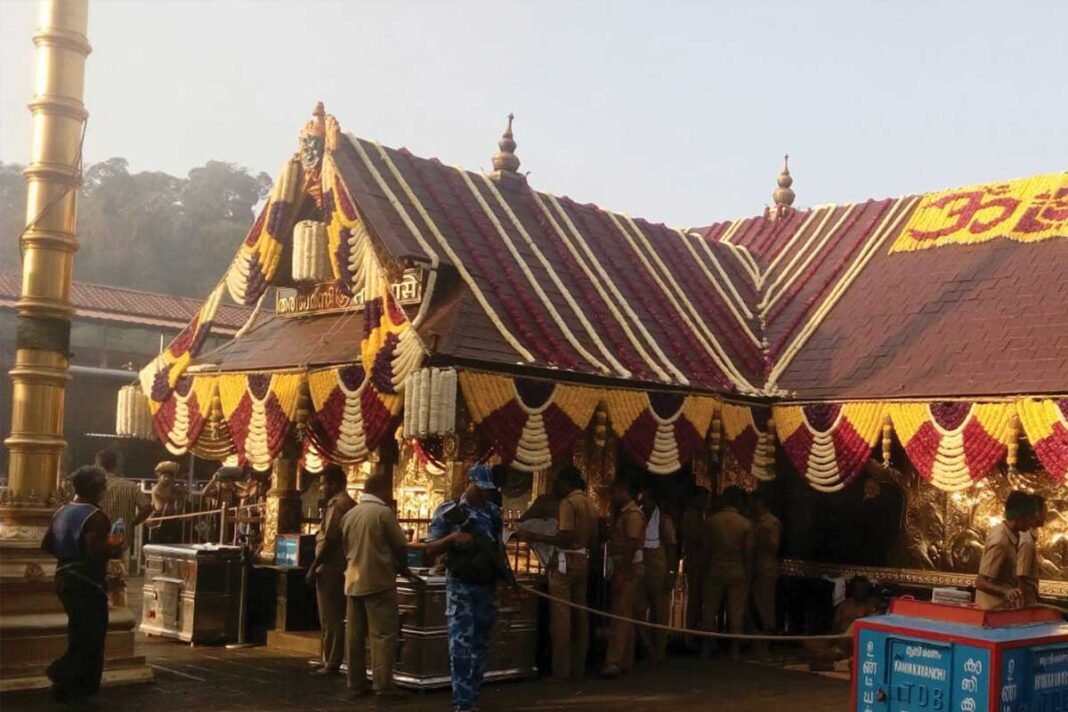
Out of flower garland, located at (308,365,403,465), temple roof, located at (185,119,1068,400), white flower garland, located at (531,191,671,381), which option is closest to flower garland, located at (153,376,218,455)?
temple roof, located at (185,119,1068,400)

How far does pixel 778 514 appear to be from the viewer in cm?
1338

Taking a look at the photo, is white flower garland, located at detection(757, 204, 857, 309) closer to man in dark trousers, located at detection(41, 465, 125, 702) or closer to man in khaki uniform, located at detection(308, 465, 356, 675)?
man in khaki uniform, located at detection(308, 465, 356, 675)

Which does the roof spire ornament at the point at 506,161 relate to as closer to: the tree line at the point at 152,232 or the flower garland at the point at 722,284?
the flower garland at the point at 722,284

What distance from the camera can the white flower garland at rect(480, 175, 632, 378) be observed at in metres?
11.4

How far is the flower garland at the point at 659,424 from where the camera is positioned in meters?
11.2

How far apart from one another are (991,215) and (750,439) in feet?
13.3

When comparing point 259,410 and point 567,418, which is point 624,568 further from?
point 259,410

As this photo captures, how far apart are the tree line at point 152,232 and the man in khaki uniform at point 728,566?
33.8m

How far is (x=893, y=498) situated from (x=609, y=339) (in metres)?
3.66

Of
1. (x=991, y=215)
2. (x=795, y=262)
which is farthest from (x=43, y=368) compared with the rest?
(x=991, y=215)

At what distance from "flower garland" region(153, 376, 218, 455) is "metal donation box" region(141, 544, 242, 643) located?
137 centimetres

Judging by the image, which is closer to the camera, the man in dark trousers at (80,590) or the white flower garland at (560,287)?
the man in dark trousers at (80,590)

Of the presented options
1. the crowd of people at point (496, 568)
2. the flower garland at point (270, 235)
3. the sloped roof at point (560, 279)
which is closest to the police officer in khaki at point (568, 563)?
the crowd of people at point (496, 568)

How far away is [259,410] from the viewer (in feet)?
38.0
